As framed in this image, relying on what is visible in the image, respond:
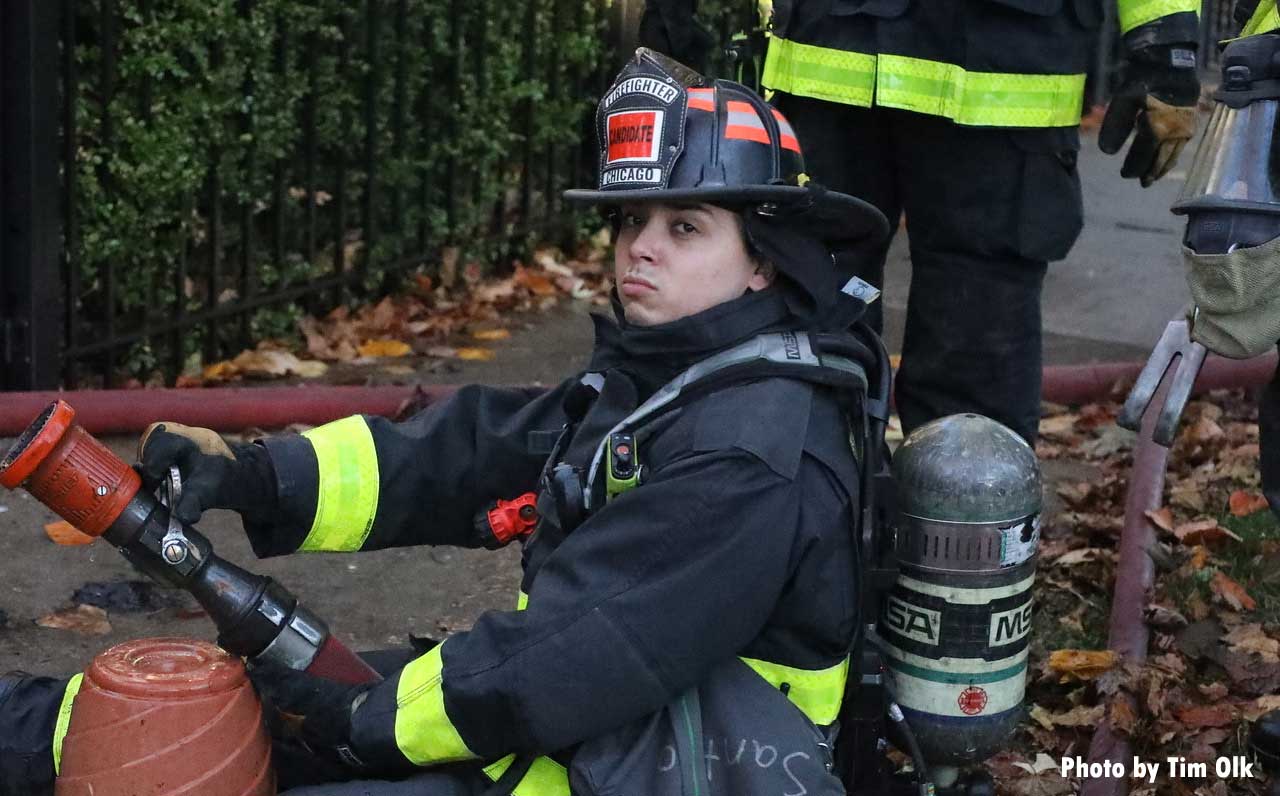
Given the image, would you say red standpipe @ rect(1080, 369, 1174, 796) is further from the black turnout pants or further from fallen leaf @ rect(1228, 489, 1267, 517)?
the black turnout pants

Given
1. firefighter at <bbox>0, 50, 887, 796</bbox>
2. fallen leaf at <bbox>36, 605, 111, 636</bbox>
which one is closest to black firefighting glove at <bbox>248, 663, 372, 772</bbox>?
firefighter at <bbox>0, 50, 887, 796</bbox>

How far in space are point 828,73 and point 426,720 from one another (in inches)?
78.6

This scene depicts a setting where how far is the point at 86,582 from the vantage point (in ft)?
13.4

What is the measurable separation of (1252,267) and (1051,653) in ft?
4.25

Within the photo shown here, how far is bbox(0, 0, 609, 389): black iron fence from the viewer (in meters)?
4.99

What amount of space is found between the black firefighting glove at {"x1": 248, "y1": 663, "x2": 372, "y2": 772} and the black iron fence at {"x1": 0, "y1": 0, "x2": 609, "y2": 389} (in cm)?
263

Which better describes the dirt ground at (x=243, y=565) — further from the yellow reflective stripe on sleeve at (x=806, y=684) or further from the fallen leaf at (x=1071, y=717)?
the yellow reflective stripe on sleeve at (x=806, y=684)

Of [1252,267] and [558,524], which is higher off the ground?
[1252,267]

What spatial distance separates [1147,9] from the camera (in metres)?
3.81

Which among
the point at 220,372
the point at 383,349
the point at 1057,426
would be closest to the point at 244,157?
the point at 220,372

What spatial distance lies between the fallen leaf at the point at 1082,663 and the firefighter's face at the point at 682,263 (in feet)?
4.89

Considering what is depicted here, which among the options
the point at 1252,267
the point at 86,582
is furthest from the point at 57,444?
the point at 1252,267

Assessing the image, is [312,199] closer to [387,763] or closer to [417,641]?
[417,641]

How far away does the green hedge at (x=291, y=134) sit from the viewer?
5164 millimetres
